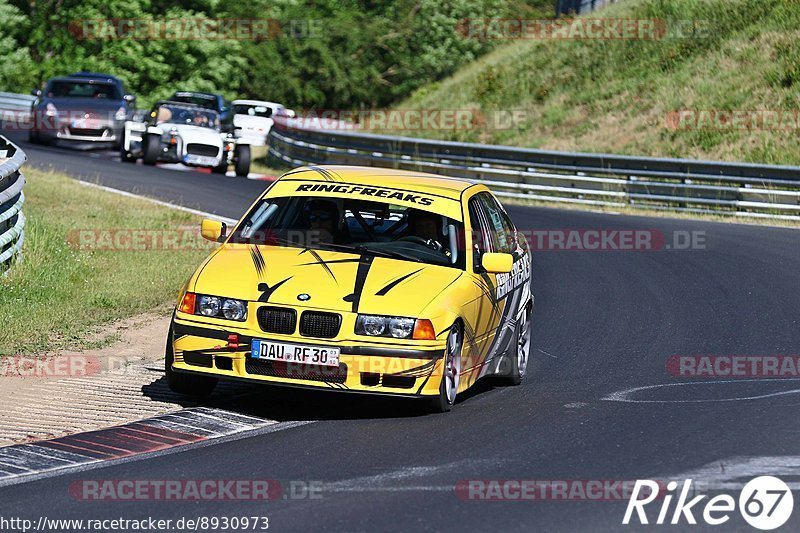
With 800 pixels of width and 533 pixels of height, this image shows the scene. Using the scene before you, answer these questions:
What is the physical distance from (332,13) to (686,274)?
5883 cm

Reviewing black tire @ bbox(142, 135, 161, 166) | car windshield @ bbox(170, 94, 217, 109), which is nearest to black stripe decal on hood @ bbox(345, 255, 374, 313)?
black tire @ bbox(142, 135, 161, 166)

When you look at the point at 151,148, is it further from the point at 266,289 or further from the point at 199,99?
the point at 266,289

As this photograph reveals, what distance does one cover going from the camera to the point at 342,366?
809cm

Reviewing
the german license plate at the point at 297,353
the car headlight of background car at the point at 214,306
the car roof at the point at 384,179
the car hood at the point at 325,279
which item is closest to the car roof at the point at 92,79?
the car roof at the point at 384,179

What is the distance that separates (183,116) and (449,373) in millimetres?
20445

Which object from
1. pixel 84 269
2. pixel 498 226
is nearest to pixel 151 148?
pixel 84 269

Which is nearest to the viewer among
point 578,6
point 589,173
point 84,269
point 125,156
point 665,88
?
point 84,269

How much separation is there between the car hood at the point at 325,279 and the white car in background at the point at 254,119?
99.0ft

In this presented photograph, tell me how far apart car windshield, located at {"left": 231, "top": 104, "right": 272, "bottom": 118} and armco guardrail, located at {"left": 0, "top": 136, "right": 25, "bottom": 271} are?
1109 inches

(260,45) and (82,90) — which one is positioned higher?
(260,45)

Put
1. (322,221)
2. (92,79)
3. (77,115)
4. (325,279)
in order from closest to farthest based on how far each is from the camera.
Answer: (325,279) < (322,221) < (77,115) < (92,79)

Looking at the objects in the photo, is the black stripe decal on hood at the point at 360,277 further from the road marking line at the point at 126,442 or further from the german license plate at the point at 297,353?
the road marking line at the point at 126,442

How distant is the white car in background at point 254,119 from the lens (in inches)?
1564

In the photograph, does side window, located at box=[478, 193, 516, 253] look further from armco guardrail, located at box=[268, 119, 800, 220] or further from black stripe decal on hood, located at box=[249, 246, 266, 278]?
armco guardrail, located at box=[268, 119, 800, 220]
